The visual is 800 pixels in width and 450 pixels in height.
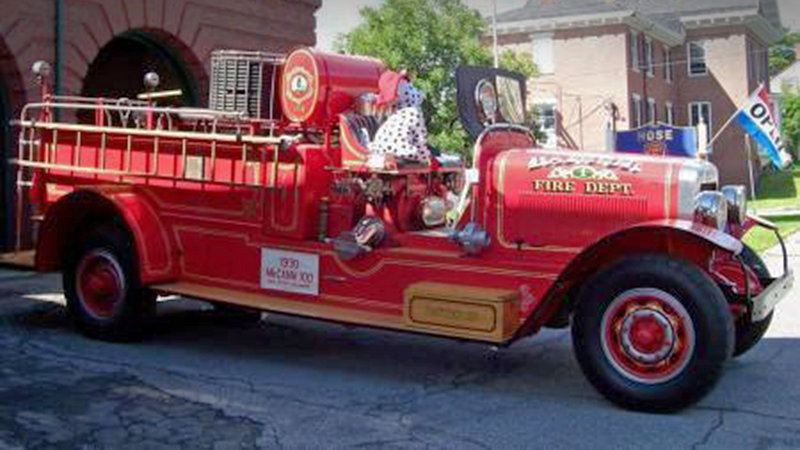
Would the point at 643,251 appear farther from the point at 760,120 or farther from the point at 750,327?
the point at 760,120

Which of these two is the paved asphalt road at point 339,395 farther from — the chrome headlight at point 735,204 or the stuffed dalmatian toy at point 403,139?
the stuffed dalmatian toy at point 403,139

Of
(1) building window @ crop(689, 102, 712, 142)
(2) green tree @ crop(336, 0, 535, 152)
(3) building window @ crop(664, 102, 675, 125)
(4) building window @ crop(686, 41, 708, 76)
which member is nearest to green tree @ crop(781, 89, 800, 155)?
(1) building window @ crop(689, 102, 712, 142)

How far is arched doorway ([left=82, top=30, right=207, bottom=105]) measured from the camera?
14633 millimetres

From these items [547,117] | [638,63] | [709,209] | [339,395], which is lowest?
[339,395]

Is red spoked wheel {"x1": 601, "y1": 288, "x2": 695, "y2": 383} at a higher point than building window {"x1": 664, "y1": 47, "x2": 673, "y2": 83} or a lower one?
lower

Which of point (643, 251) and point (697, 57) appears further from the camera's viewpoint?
point (697, 57)

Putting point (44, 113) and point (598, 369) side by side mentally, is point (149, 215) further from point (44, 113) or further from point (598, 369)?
point (598, 369)

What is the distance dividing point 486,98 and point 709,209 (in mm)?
1720

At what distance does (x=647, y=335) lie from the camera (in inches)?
211

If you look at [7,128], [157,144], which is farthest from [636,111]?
[157,144]

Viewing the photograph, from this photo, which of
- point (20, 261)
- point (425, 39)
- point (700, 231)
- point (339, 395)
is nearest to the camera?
point (700, 231)

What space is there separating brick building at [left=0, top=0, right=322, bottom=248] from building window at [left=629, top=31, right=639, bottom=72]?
76.5 feet

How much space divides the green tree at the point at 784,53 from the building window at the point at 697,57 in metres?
49.6

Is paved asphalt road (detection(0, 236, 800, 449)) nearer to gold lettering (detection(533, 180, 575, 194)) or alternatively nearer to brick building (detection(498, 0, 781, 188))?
gold lettering (detection(533, 180, 575, 194))
